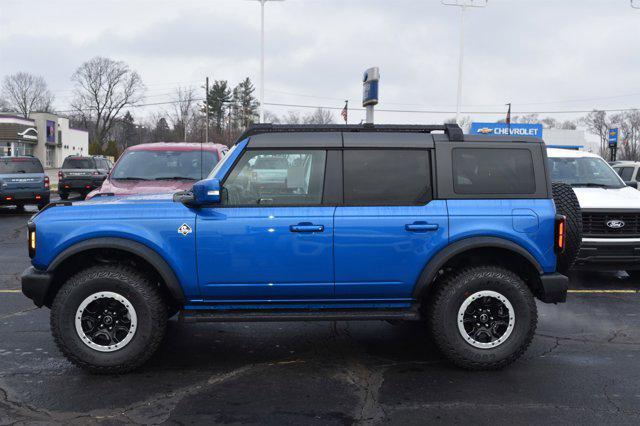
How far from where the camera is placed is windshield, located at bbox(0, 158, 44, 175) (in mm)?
17844

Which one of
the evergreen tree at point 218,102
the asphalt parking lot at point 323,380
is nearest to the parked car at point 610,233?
the asphalt parking lot at point 323,380

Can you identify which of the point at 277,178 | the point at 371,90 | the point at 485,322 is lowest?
the point at 485,322

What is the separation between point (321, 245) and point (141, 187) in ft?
14.8

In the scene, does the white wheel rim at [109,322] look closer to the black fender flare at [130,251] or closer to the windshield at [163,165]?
the black fender flare at [130,251]

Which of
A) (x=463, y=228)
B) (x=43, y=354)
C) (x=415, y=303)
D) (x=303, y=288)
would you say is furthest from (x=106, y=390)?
(x=463, y=228)

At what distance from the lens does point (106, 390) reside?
4320 millimetres

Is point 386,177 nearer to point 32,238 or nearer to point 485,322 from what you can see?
point 485,322

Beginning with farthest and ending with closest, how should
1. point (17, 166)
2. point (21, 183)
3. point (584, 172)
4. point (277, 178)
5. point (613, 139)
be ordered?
point (613, 139) < point (17, 166) < point (21, 183) < point (584, 172) < point (277, 178)

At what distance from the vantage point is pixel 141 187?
8305 mm

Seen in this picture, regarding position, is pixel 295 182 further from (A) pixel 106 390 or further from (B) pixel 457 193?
(A) pixel 106 390

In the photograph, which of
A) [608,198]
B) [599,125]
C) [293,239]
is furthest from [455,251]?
[599,125]

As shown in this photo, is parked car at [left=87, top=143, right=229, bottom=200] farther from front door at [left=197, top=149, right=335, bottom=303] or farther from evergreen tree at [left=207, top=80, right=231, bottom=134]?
evergreen tree at [left=207, top=80, right=231, bottom=134]

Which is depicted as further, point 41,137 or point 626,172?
point 41,137

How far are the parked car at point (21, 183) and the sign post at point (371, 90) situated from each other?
12.4m
